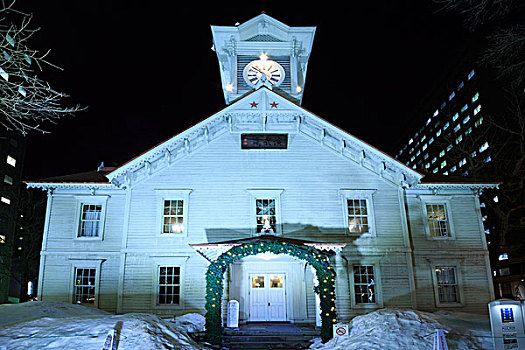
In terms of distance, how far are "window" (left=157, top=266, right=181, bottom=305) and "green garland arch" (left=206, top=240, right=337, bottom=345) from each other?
10.9 feet

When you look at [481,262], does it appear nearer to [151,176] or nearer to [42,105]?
[151,176]

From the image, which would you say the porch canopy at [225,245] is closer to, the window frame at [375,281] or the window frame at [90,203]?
the window frame at [375,281]

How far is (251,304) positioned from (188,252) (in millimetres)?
3669

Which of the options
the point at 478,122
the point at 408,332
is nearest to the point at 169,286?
the point at 408,332

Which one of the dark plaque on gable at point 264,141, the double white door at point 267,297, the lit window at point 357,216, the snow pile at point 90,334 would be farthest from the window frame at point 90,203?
the lit window at point 357,216

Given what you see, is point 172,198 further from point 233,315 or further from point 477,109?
point 477,109

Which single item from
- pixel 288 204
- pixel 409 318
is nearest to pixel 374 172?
pixel 288 204

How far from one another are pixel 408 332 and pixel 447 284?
24.6 feet

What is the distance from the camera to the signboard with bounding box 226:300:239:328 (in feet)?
52.1

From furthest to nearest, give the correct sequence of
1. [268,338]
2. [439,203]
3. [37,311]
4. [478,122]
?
[478,122], [439,203], [268,338], [37,311]

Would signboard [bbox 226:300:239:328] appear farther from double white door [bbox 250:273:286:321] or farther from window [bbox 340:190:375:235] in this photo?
window [bbox 340:190:375:235]

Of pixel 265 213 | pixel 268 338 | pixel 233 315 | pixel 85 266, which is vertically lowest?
pixel 268 338

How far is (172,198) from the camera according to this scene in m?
17.8

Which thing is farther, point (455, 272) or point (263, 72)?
point (263, 72)
